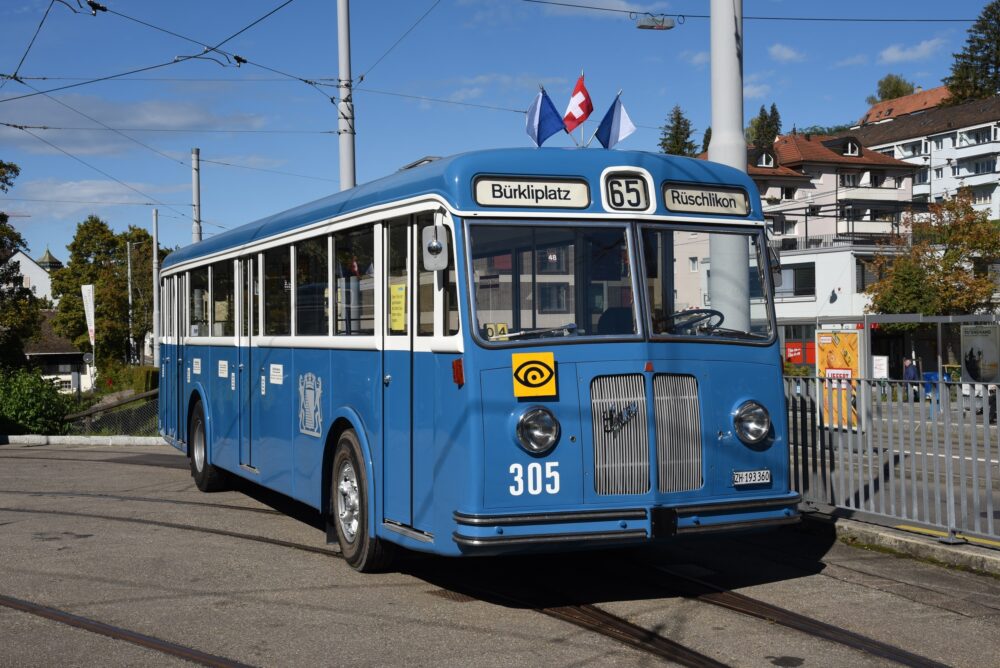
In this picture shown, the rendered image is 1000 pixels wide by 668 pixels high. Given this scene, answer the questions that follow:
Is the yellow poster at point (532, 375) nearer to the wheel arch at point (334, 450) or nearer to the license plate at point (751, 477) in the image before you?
the license plate at point (751, 477)

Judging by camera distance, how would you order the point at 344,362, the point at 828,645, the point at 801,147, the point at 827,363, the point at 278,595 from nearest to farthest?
the point at 828,645, the point at 278,595, the point at 344,362, the point at 827,363, the point at 801,147

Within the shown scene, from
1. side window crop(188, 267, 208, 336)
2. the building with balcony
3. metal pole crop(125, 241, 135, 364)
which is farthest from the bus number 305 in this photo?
the building with balcony

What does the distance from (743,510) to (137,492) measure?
8660 mm

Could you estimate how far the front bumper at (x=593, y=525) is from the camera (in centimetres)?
714

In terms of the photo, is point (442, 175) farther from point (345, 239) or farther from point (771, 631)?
point (771, 631)

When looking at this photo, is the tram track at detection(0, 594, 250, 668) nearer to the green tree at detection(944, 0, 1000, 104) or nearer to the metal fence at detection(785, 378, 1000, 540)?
the metal fence at detection(785, 378, 1000, 540)

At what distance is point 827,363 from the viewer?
22312 millimetres

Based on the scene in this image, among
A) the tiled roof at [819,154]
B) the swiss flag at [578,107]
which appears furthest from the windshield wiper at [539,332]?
the tiled roof at [819,154]

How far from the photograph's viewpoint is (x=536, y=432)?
730 cm

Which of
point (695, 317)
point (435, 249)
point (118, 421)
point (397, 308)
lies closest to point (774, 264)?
point (695, 317)

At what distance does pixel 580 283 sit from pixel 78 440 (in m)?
18.6

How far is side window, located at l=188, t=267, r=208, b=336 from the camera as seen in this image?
14117mm

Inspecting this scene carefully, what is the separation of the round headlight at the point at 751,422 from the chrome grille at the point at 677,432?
322 millimetres

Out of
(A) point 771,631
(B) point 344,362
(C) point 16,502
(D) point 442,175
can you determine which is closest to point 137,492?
(C) point 16,502
